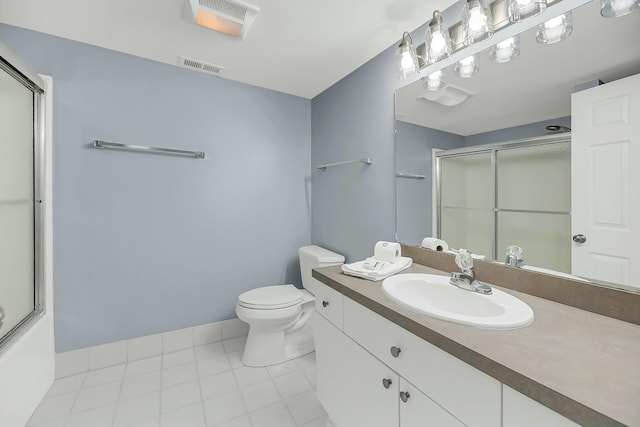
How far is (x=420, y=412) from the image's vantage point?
80 cm

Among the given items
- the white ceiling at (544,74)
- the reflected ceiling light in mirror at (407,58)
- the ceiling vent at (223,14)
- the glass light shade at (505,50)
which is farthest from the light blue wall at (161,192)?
the glass light shade at (505,50)

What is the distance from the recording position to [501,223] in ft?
3.85

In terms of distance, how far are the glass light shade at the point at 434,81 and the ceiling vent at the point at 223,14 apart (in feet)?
3.16

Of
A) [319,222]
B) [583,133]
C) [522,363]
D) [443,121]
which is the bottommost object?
[522,363]

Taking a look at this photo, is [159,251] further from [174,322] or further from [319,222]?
[319,222]

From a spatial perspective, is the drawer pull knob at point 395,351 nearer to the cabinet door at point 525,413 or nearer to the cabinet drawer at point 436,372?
the cabinet drawer at point 436,372

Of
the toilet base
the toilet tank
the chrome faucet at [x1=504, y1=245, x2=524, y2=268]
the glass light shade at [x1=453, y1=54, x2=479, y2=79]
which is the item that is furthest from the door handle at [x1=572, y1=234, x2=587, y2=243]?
the toilet base

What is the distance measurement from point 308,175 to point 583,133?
1.94 meters

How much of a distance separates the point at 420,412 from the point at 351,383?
15.2 inches

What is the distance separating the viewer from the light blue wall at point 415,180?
4.92ft

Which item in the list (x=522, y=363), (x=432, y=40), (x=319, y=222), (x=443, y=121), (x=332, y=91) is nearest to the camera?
(x=522, y=363)

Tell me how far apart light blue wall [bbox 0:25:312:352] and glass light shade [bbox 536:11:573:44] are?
4.55ft

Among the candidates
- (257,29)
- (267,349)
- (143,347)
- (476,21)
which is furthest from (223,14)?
(143,347)

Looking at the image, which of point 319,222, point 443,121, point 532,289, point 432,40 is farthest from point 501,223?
point 319,222
